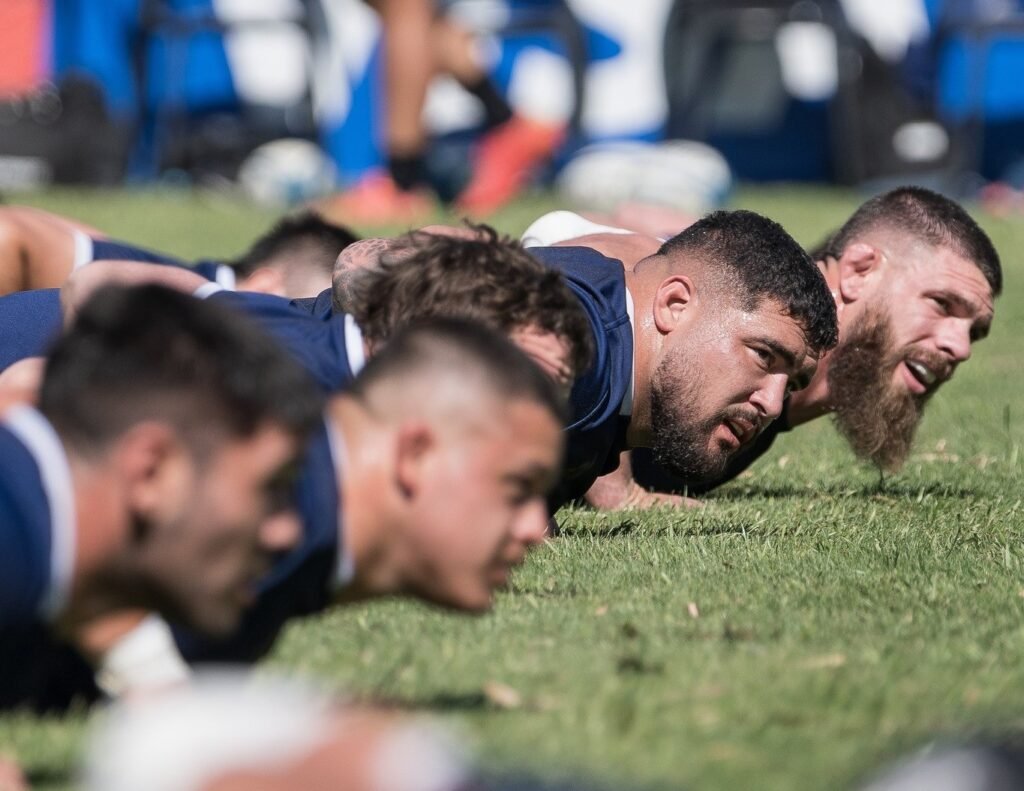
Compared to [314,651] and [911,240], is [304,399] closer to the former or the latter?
[314,651]

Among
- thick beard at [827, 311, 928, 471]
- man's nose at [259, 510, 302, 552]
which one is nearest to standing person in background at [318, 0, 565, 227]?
thick beard at [827, 311, 928, 471]

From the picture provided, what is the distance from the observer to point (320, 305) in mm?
4770

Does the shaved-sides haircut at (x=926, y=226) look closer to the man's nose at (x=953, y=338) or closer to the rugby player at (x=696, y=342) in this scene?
the man's nose at (x=953, y=338)

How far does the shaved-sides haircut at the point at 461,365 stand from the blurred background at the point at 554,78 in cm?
1014

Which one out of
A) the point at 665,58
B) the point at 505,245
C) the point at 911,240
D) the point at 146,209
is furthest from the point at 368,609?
the point at 665,58

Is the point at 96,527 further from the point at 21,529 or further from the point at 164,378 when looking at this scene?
the point at 164,378

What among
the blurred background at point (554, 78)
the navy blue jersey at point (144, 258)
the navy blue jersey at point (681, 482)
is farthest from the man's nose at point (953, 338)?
the blurred background at point (554, 78)

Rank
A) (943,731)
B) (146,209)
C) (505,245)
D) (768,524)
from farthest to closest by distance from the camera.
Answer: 1. (146,209)
2. (768,524)
3. (505,245)
4. (943,731)

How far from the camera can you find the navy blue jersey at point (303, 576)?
9.89 ft

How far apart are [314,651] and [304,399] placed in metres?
1.00

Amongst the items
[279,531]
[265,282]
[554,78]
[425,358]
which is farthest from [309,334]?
[554,78]

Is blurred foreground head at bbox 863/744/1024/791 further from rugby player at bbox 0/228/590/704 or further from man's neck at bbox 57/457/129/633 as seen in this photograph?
man's neck at bbox 57/457/129/633

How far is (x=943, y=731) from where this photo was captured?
3021 millimetres

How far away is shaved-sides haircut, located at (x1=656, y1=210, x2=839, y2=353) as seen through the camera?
475cm
